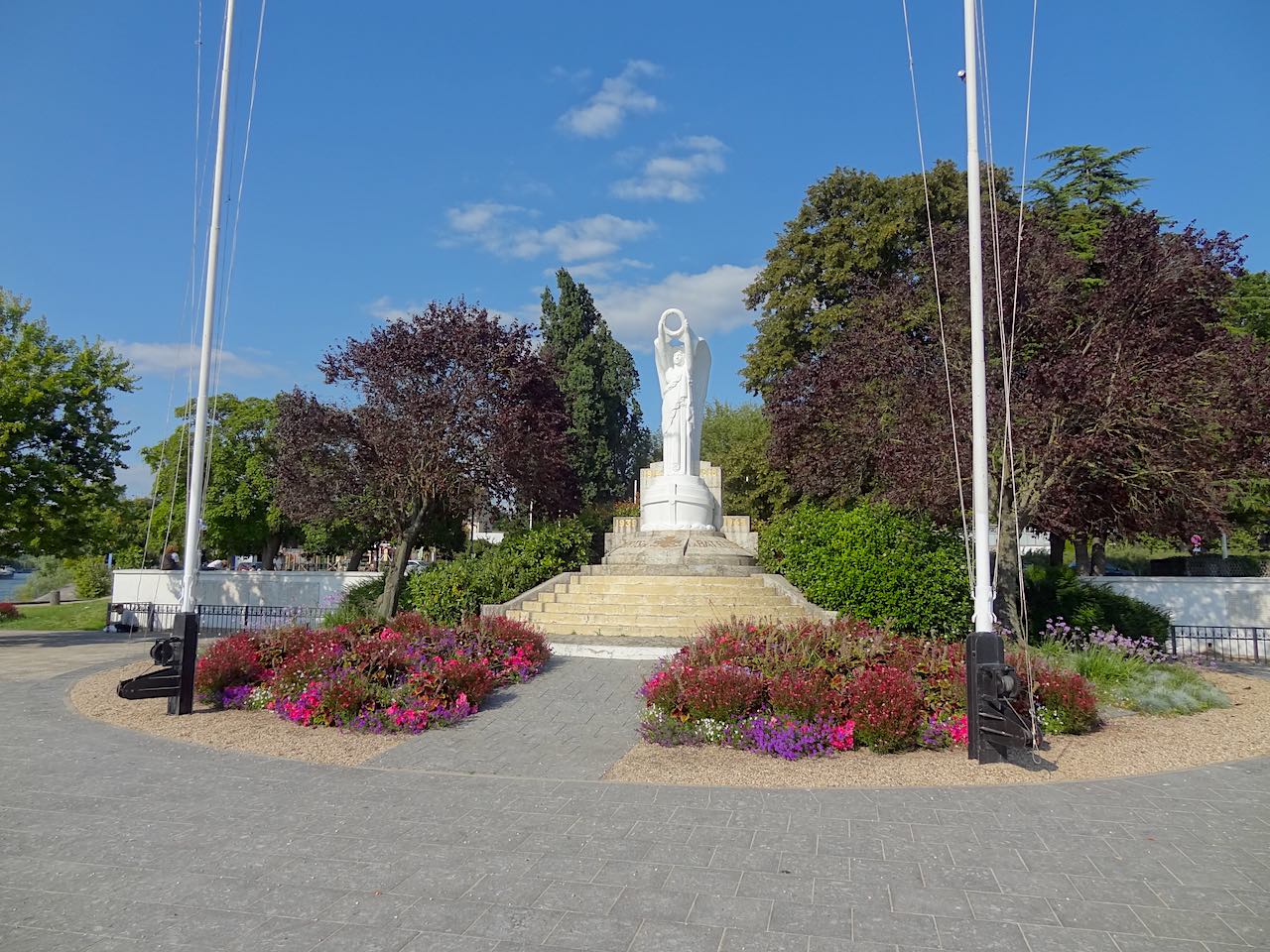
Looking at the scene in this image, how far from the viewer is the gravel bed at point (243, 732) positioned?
7098mm

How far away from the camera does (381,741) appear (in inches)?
294

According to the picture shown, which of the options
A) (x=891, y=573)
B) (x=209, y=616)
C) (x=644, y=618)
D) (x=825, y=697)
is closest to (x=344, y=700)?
(x=825, y=697)

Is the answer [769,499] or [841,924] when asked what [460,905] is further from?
[769,499]

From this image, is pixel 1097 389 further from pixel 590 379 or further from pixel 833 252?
pixel 590 379

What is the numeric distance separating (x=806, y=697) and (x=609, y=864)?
10.8 ft

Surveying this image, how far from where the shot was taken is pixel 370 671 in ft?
28.2

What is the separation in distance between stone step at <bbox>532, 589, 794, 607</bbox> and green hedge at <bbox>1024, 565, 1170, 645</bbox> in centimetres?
510

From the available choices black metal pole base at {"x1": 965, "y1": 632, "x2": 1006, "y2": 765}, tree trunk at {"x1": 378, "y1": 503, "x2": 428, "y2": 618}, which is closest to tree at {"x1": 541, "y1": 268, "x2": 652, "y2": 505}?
tree trunk at {"x1": 378, "y1": 503, "x2": 428, "y2": 618}

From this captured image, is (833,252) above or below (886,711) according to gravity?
above

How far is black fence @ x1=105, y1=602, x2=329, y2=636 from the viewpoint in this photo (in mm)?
18125

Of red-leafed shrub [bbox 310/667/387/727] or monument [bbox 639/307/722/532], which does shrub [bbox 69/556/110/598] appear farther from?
red-leafed shrub [bbox 310/667/387/727]

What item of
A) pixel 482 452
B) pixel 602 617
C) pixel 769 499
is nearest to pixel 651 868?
pixel 602 617

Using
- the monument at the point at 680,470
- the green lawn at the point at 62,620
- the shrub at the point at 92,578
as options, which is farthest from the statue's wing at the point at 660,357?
the shrub at the point at 92,578

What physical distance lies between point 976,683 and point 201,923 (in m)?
5.60
